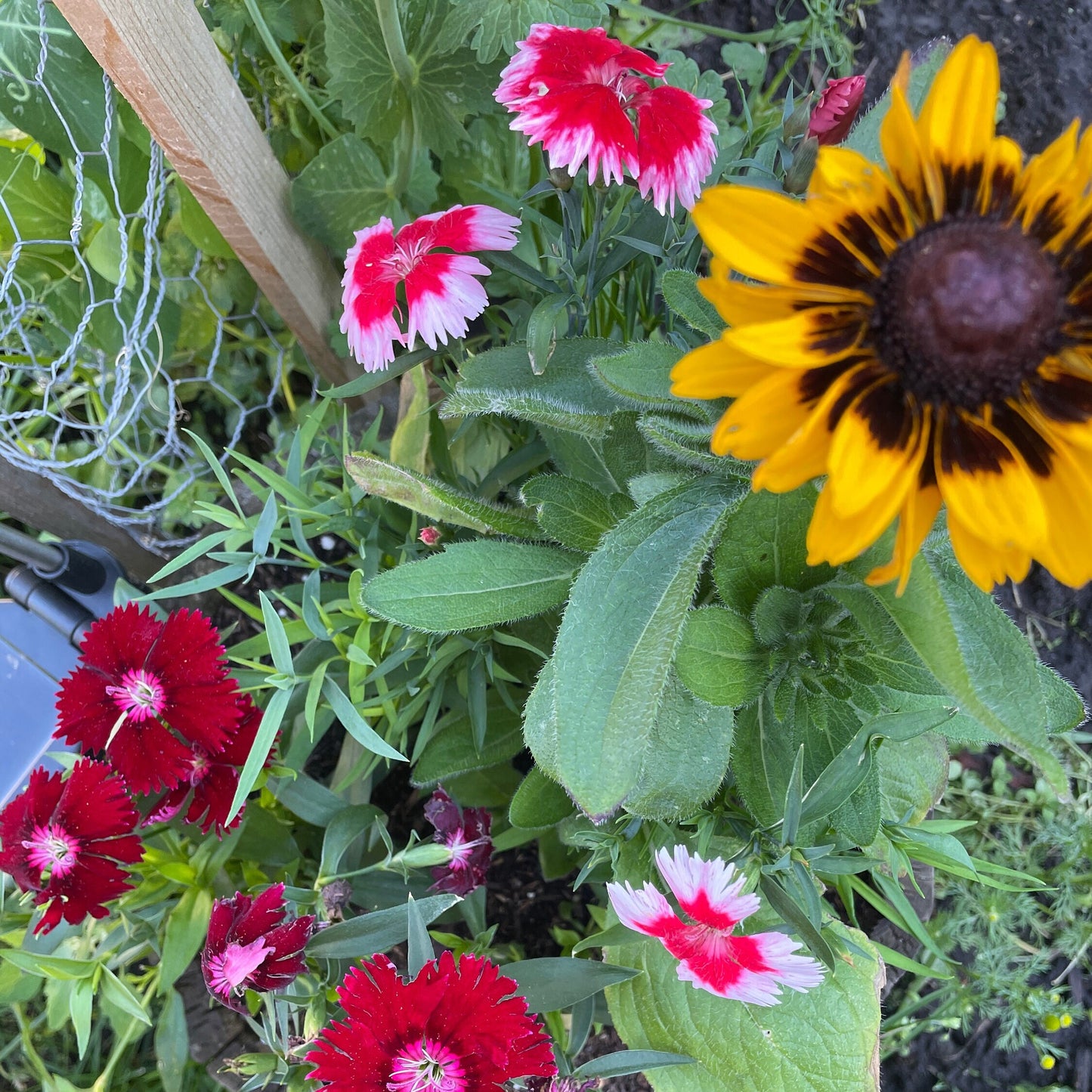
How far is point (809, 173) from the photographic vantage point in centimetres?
76

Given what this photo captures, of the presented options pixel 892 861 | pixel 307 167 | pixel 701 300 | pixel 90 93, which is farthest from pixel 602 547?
pixel 90 93

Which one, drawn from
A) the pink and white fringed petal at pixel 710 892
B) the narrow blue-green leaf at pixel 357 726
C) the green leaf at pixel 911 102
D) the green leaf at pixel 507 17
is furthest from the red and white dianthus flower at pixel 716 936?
the green leaf at pixel 507 17

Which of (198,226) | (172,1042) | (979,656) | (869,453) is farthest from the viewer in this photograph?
(198,226)

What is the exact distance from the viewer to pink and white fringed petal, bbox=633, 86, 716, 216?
2.52 feet

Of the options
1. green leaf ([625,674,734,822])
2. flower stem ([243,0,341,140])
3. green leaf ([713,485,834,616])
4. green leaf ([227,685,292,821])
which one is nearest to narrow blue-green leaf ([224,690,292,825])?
green leaf ([227,685,292,821])

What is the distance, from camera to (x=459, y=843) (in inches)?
34.0

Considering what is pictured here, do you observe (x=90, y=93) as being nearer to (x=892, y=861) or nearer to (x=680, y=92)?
(x=680, y=92)

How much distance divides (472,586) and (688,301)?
1.03 ft

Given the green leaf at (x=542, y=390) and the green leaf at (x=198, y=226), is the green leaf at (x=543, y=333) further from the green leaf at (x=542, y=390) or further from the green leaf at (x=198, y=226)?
the green leaf at (x=198, y=226)

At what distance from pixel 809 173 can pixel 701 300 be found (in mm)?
173

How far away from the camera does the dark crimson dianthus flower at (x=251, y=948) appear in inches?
28.5

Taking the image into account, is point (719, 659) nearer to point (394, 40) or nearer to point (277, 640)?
point (277, 640)

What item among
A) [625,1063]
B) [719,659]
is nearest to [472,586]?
[719,659]

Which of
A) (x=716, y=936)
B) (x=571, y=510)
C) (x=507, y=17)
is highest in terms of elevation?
(x=507, y=17)
